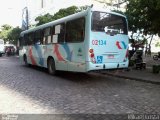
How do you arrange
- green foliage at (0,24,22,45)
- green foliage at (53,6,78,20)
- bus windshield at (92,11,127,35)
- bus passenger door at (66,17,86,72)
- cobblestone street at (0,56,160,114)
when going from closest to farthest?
cobblestone street at (0,56,160,114) → bus windshield at (92,11,127,35) → bus passenger door at (66,17,86,72) → green foliage at (53,6,78,20) → green foliage at (0,24,22,45)

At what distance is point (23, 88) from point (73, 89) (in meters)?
1.84

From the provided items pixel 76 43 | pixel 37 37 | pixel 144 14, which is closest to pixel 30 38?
pixel 37 37

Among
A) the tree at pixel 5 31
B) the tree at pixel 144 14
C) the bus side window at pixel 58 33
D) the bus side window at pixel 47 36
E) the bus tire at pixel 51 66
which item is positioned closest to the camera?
the bus side window at pixel 58 33

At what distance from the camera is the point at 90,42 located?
11.6m

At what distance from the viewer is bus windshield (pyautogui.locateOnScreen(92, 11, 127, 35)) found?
11.8 meters

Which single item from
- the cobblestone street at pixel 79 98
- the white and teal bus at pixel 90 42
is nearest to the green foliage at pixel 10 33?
the white and teal bus at pixel 90 42

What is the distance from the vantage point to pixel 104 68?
12.1m

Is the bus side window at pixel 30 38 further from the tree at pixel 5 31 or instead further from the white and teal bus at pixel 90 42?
the tree at pixel 5 31

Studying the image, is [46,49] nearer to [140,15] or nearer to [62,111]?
[140,15]

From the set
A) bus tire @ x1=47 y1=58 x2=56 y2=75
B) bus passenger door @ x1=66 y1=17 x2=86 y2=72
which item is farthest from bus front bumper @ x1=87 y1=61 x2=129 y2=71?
bus tire @ x1=47 y1=58 x2=56 y2=75

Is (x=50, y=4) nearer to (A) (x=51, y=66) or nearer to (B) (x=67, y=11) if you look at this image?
(B) (x=67, y=11)

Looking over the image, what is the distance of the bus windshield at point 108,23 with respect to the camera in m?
11.8

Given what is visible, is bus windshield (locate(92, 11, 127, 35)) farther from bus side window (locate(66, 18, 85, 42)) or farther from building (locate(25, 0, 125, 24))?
building (locate(25, 0, 125, 24))

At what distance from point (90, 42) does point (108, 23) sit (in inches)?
52.7
